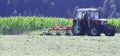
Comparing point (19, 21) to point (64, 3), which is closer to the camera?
point (19, 21)

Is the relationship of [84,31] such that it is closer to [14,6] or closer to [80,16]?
[80,16]

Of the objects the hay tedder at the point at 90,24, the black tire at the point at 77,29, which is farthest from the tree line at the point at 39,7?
the hay tedder at the point at 90,24

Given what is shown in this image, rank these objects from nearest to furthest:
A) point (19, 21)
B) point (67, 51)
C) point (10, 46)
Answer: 1. point (67, 51)
2. point (10, 46)
3. point (19, 21)

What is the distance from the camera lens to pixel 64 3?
14938 cm

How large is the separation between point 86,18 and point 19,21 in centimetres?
1365

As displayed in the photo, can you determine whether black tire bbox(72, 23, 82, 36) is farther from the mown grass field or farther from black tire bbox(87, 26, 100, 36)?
the mown grass field

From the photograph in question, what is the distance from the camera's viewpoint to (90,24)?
105 ft

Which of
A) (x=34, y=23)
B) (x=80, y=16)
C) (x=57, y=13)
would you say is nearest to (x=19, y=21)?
(x=34, y=23)

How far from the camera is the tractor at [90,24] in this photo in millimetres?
31188

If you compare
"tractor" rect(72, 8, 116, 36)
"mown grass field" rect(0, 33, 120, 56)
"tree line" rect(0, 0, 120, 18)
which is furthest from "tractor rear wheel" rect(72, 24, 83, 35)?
"tree line" rect(0, 0, 120, 18)

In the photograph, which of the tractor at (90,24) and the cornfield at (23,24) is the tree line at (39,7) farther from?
the tractor at (90,24)

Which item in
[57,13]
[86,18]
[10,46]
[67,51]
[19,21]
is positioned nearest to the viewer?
[67,51]

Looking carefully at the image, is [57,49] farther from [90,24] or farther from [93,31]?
[90,24]

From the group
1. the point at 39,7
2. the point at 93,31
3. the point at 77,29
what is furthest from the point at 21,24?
the point at 39,7
